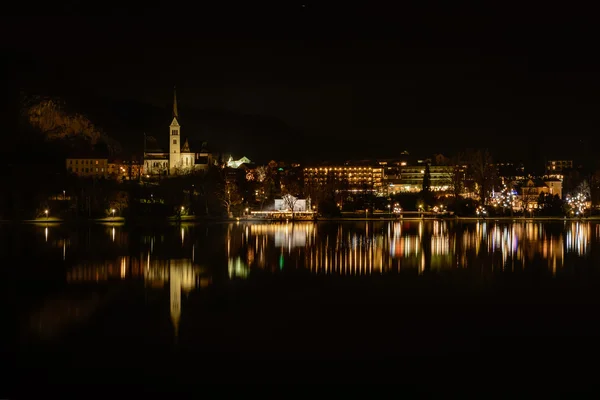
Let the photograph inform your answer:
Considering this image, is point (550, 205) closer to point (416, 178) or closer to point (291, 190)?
point (291, 190)

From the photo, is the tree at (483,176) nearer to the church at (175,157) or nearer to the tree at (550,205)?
the tree at (550,205)

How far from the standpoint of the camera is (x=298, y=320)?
40.8 feet

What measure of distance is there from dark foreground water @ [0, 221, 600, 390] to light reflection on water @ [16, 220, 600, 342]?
103 millimetres

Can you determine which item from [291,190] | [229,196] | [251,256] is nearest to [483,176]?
[291,190]

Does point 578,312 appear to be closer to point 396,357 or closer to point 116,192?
point 396,357

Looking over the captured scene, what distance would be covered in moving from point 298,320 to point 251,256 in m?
11.3

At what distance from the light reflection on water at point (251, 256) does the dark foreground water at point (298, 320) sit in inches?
4.0

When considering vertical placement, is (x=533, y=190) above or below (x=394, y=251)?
above

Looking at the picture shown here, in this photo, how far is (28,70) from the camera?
105 meters

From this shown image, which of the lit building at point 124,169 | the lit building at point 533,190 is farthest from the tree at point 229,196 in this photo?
the lit building at point 533,190

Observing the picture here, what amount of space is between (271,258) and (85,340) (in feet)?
41.5

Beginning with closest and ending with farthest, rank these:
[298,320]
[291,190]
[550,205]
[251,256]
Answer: [298,320] < [251,256] < [550,205] < [291,190]

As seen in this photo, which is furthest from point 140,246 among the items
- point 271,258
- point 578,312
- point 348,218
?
point 348,218

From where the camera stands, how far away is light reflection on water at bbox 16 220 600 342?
1673cm
